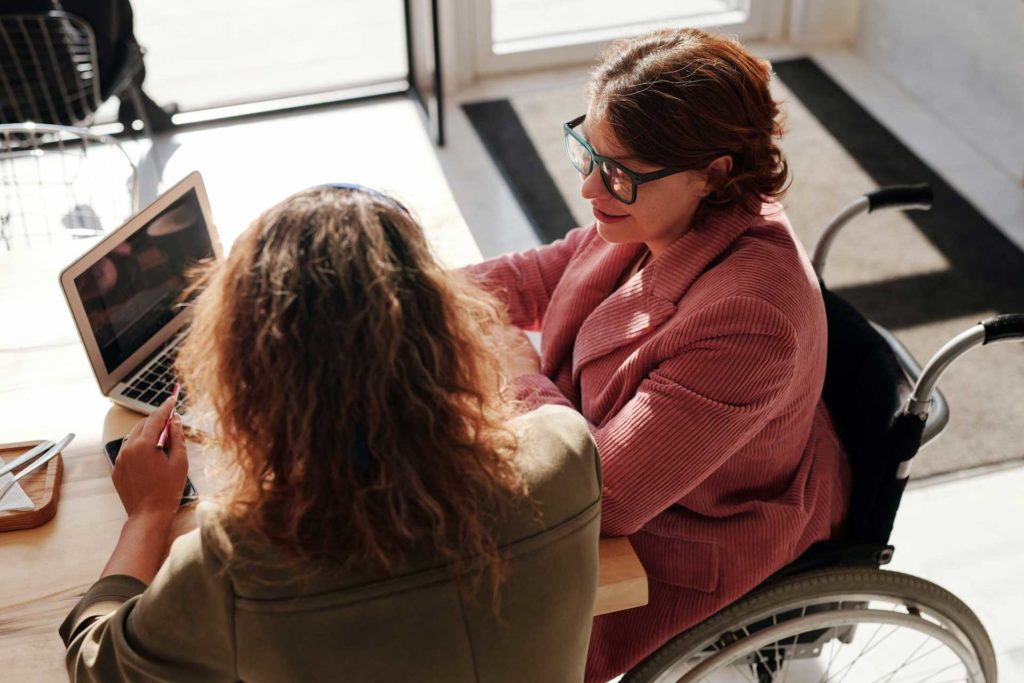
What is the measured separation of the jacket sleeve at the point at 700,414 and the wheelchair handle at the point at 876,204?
0.52 meters

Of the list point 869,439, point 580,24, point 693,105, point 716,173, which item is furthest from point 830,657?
point 580,24

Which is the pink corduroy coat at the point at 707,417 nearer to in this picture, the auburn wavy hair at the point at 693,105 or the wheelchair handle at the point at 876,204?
the auburn wavy hair at the point at 693,105

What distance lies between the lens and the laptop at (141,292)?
156cm

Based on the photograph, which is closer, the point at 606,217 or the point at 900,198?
the point at 606,217

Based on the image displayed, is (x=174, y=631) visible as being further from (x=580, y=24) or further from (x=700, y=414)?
(x=580, y=24)

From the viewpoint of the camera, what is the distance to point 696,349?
1.44m

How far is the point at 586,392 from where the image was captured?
165 centimetres

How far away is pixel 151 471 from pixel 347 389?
1.69 ft

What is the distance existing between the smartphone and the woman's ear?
0.79 m

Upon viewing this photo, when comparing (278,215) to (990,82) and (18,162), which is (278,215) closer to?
(18,162)

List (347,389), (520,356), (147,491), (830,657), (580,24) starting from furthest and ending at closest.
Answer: (580,24)
(830,657)
(520,356)
(147,491)
(347,389)

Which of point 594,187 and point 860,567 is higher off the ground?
point 594,187

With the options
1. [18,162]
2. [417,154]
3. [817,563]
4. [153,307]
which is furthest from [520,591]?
[18,162]

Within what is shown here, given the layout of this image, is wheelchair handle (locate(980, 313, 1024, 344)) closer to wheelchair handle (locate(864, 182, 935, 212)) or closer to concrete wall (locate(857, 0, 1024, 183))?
wheelchair handle (locate(864, 182, 935, 212))
